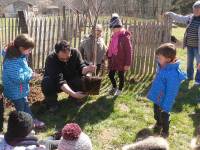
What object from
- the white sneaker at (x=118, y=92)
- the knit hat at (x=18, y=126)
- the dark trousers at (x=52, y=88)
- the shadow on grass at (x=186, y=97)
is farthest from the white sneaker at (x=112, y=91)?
the knit hat at (x=18, y=126)

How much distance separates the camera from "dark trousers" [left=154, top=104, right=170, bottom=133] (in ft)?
18.3

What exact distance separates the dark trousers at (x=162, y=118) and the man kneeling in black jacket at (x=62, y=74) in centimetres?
121

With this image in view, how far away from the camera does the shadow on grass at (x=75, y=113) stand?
6.02m

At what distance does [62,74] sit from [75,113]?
652mm

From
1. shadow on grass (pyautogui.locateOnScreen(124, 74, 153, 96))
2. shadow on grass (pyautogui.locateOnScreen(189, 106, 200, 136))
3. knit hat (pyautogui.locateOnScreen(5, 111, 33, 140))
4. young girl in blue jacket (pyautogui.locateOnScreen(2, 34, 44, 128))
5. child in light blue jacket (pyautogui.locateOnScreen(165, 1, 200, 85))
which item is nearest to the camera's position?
knit hat (pyautogui.locateOnScreen(5, 111, 33, 140))

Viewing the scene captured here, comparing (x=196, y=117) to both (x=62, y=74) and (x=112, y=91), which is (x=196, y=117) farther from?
(x=62, y=74)

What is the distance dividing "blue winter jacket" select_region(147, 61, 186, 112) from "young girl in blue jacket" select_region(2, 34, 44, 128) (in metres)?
1.75

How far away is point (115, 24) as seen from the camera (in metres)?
6.88

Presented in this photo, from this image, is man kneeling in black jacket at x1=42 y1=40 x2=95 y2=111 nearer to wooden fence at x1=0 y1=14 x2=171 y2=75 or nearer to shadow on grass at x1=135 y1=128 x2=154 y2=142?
shadow on grass at x1=135 y1=128 x2=154 y2=142

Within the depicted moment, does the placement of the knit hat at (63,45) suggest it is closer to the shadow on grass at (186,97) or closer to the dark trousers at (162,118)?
the dark trousers at (162,118)

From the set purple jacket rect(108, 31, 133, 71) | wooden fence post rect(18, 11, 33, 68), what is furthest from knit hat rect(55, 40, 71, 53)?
wooden fence post rect(18, 11, 33, 68)

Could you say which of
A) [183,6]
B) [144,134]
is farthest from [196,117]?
[183,6]

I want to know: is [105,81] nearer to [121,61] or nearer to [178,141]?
[121,61]

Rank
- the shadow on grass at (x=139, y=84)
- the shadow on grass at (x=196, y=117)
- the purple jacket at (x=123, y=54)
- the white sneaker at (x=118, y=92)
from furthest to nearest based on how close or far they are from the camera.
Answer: the shadow on grass at (x=139, y=84)
the white sneaker at (x=118, y=92)
the purple jacket at (x=123, y=54)
the shadow on grass at (x=196, y=117)
